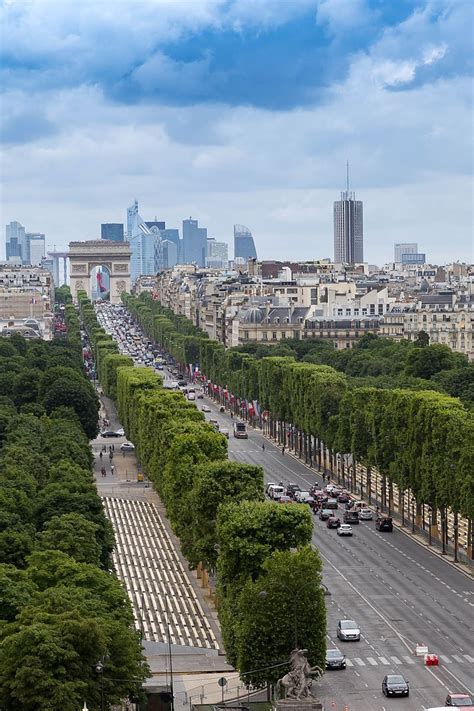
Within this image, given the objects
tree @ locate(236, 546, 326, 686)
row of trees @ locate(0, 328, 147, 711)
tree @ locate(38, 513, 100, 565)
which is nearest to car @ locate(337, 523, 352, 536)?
row of trees @ locate(0, 328, 147, 711)

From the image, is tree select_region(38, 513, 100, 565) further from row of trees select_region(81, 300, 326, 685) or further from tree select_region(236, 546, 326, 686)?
tree select_region(236, 546, 326, 686)

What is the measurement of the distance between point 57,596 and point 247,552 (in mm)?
13326

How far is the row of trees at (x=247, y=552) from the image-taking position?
73375 millimetres

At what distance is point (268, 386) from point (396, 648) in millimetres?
104020

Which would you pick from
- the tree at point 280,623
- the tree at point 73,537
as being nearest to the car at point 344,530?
the tree at point 73,537

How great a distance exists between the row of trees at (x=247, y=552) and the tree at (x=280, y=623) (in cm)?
4

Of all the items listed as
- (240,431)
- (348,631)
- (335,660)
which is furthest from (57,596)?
(240,431)

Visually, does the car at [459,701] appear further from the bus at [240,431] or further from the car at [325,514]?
the bus at [240,431]

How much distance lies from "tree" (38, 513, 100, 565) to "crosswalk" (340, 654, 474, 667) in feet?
45.6

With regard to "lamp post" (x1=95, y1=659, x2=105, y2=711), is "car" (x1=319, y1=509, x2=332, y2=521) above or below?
below

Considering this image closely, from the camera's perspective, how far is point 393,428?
124 metres

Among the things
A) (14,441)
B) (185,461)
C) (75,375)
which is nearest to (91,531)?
(185,461)

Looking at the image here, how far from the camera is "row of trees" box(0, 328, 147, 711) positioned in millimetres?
64688

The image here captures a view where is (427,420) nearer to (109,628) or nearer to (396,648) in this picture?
(396,648)
